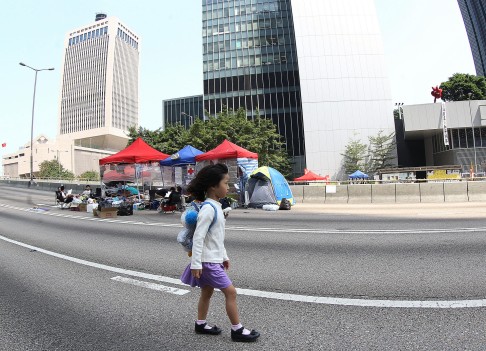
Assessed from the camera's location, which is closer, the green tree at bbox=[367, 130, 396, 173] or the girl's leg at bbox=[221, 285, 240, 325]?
the girl's leg at bbox=[221, 285, 240, 325]

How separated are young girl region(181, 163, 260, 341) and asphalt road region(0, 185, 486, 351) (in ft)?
0.44

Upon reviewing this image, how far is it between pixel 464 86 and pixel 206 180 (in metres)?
65.0

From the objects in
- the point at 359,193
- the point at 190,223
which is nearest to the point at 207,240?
the point at 190,223

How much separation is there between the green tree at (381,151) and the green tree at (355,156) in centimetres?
97

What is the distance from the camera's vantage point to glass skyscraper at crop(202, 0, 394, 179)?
155 feet

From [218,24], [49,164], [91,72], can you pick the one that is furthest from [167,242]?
[91,72]

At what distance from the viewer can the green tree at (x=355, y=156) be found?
4409 cm

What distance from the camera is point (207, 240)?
2721mm

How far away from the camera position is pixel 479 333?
2588 millimetres

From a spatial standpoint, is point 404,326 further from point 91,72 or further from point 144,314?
point 91,72

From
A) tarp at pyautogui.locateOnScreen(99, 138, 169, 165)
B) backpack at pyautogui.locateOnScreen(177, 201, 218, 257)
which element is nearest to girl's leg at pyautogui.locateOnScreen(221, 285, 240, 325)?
backpack at pyautogui.locateOnScreen(177, 201, 218, 257)

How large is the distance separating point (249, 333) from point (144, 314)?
135 cm

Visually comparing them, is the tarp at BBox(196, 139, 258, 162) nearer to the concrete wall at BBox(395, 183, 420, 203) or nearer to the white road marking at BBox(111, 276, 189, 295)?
the concrete wall at BBox(395, 183, 420, 203)

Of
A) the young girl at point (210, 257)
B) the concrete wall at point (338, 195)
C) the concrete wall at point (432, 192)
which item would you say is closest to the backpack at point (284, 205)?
the concrete wall at point (338, 195)
